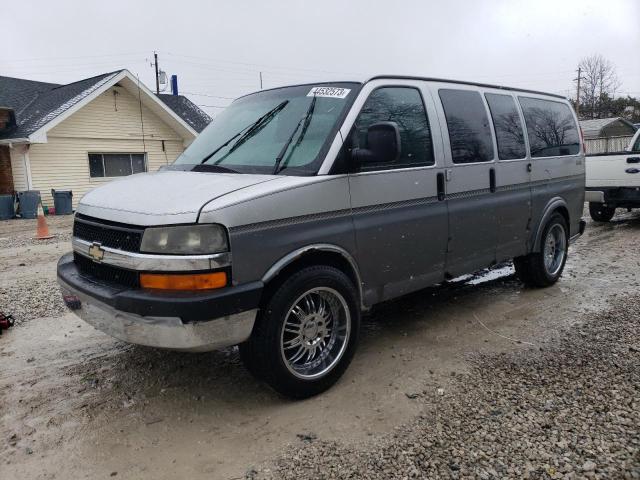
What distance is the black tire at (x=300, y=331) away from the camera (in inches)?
125

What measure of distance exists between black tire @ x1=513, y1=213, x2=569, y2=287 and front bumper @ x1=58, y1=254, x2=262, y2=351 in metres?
3.96

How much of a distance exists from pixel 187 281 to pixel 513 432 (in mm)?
2112

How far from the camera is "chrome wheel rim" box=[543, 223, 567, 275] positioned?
238 inches

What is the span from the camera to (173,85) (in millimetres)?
27891

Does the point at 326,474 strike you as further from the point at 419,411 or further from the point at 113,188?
the point at 113,188

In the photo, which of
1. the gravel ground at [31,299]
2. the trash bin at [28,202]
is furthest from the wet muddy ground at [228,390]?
the trash bin at [28,202]

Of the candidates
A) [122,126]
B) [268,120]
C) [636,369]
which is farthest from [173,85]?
[636,369]

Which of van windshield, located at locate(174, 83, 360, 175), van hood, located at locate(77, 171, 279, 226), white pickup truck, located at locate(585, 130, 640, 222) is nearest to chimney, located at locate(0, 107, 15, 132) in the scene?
van windshield, located at locate(174, 83, 360, 175)

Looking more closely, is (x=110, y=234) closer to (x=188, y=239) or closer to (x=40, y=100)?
(x=188, y=239)

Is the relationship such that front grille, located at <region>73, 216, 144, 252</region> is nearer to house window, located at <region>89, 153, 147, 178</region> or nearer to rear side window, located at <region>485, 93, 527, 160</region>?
rear side window, located at <region>485, 93, 527, 160</region>

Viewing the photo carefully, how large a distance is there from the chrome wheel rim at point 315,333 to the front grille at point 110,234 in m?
1.05

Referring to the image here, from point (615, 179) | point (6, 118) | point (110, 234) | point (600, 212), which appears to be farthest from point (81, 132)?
point (110, 234)

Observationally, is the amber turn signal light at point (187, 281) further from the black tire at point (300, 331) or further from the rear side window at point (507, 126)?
the rear side window at point (507, 126)

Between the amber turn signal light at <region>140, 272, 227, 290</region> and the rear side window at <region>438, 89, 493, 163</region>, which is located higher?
the rear side window at <region>438, 89, 493, 163</region>
